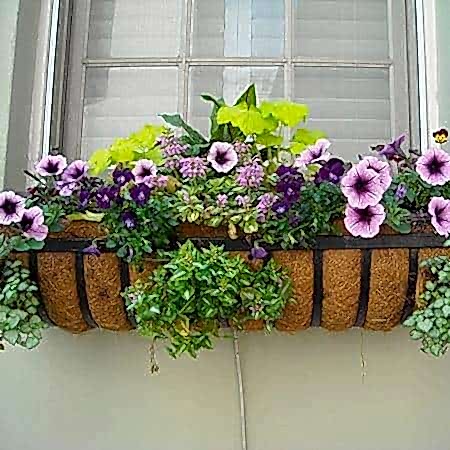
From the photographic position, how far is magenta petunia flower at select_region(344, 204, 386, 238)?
1287 mm

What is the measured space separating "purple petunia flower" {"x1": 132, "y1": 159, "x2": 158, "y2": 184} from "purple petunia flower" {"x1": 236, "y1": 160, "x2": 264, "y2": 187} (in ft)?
0.46

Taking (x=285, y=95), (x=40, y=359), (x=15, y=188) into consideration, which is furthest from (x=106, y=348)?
(x=285, y=95)

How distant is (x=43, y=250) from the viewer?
1359 mm

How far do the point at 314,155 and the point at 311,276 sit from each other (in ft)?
0.72

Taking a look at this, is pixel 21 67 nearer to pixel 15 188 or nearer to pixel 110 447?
pixel 15 188

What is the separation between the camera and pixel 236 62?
180 cm

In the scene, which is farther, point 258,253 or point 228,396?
point 228,396

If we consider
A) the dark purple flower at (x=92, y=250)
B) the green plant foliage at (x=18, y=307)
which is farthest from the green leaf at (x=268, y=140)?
the green plant foliage at (x=18, y=307)

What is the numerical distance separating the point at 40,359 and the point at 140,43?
72 centimetres

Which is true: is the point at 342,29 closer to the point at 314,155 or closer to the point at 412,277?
the point at 314,155

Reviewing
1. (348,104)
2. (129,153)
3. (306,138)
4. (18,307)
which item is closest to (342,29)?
(348,104)

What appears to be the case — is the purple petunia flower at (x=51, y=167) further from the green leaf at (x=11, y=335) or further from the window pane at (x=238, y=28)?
the window pane at (x=238, y=28)

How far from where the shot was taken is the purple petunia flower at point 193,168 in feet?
4.52

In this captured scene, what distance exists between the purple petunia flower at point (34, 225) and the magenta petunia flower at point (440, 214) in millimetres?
615
